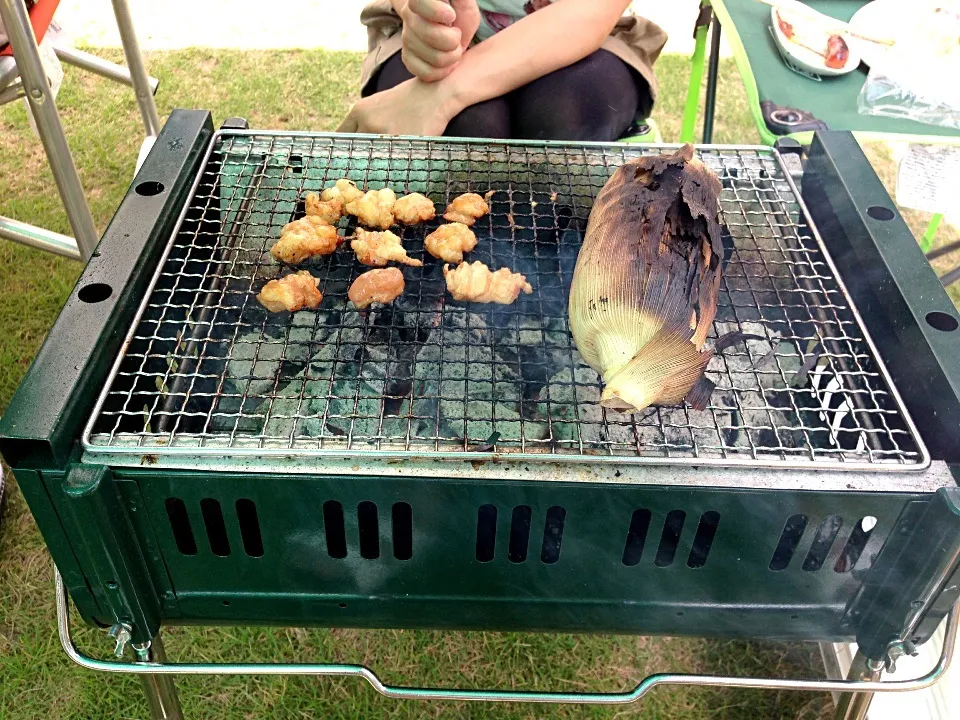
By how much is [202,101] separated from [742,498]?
4587 millimetres

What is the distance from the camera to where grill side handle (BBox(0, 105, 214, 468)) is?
127 centimetres

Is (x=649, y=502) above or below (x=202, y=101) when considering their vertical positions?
above

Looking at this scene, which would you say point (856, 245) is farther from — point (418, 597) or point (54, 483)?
point (54, 483)

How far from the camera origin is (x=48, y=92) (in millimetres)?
2936

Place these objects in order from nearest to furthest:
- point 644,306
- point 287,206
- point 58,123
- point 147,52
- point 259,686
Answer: point 644,306 → point 287,206 → point 259,686 → point 58,123 → point 147,52

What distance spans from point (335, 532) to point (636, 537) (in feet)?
1.87

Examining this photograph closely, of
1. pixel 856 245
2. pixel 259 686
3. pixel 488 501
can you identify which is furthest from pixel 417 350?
pixel 259 686

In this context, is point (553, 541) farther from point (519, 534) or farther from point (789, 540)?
point (789, 540)

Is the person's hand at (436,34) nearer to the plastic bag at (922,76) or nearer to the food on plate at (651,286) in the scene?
the food on plate at (651,286)

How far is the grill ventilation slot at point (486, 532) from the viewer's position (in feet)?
4.92

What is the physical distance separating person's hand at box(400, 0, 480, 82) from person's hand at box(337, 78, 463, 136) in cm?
4

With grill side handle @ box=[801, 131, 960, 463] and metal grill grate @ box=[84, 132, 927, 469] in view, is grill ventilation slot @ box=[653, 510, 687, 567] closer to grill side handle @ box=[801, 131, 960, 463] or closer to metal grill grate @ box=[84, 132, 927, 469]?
metal grill grate @ box=[84, 132, 927, 469]

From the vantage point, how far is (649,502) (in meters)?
1.39

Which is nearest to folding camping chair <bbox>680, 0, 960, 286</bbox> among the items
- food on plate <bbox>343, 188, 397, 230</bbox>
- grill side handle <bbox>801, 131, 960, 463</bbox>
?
grill side handle <bbox>801, 131, 960, 463</bbox>
